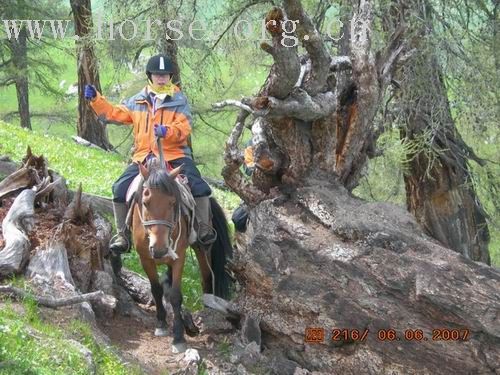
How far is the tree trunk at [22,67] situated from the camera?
2744cm

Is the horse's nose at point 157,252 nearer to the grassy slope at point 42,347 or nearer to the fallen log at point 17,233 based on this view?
the grassy slope at point 42,347

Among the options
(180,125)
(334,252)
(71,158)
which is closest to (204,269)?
(180,125)

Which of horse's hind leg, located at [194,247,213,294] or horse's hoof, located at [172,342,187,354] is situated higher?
horse's hind leg, located at [194,247,213,294]

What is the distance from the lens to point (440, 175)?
39.5 ft

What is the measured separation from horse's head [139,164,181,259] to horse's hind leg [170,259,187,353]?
0.60 meters

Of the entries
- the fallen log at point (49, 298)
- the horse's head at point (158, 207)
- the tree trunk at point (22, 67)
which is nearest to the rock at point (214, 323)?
the horse's head at point (158, 207)

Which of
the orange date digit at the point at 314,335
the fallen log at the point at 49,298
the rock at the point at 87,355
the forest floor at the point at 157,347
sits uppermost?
the fallen log at the point at 49,298

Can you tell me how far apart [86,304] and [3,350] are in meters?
2.30

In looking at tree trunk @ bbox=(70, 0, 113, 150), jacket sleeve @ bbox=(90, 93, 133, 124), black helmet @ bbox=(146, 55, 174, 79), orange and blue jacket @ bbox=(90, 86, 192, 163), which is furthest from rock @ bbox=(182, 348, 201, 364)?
tree trunk @ bbox=(70, 0, 113, 150)

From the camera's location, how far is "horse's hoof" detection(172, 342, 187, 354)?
852 cm

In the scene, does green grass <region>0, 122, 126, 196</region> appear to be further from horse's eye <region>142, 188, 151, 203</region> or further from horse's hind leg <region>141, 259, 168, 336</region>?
horse's eye <region>142, 188, 151, 203</region>

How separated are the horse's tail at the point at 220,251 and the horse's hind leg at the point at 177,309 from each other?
1.50 metres

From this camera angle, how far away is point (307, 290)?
827 cm

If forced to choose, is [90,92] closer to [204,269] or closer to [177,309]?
[177,309]
